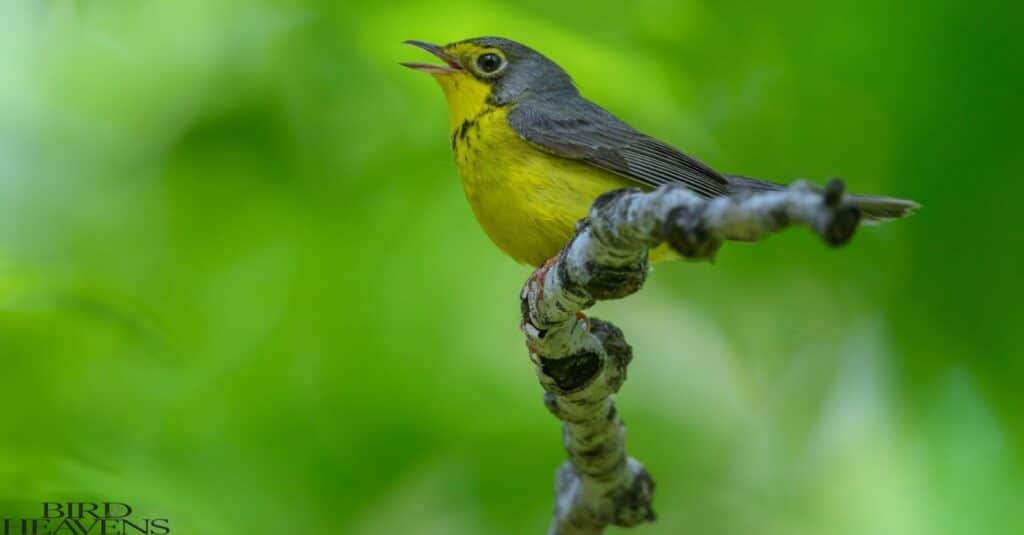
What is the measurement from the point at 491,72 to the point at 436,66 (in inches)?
12.4

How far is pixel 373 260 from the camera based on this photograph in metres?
5.04

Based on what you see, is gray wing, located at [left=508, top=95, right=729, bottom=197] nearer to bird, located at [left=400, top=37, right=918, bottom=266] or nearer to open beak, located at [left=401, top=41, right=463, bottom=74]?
bird, located at [left=400, top=37, right=918, bottom=266]

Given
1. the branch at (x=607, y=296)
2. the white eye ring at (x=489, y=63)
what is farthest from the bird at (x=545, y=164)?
the branch at (x=607, y=296)

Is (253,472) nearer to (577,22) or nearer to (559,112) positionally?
(559,112)

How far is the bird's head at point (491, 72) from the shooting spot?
5461 millimetres

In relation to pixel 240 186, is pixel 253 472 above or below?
below

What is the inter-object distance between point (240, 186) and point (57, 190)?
0.88 metres

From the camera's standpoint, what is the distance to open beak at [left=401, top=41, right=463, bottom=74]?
5324mm

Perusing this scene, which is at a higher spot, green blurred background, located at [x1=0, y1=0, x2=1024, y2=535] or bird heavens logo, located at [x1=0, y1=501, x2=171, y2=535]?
green blurred background, located at [x1=0, y1=0, x2=1024, y2=535]

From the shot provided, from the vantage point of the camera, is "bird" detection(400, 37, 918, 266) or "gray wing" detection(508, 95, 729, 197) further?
"gray wing" detection(508, 95, 729, 197)

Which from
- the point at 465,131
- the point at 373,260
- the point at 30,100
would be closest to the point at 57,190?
the point at 30,100

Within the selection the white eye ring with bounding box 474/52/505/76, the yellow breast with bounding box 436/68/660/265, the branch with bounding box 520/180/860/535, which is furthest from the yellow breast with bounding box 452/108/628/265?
the white eye ring with bounding box 474/52/505/76

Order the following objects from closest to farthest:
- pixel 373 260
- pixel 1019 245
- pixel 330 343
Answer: pixel 1019 245 < pixel 330 343 < pixel 373 260

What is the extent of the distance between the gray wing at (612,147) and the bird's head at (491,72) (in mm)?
305
